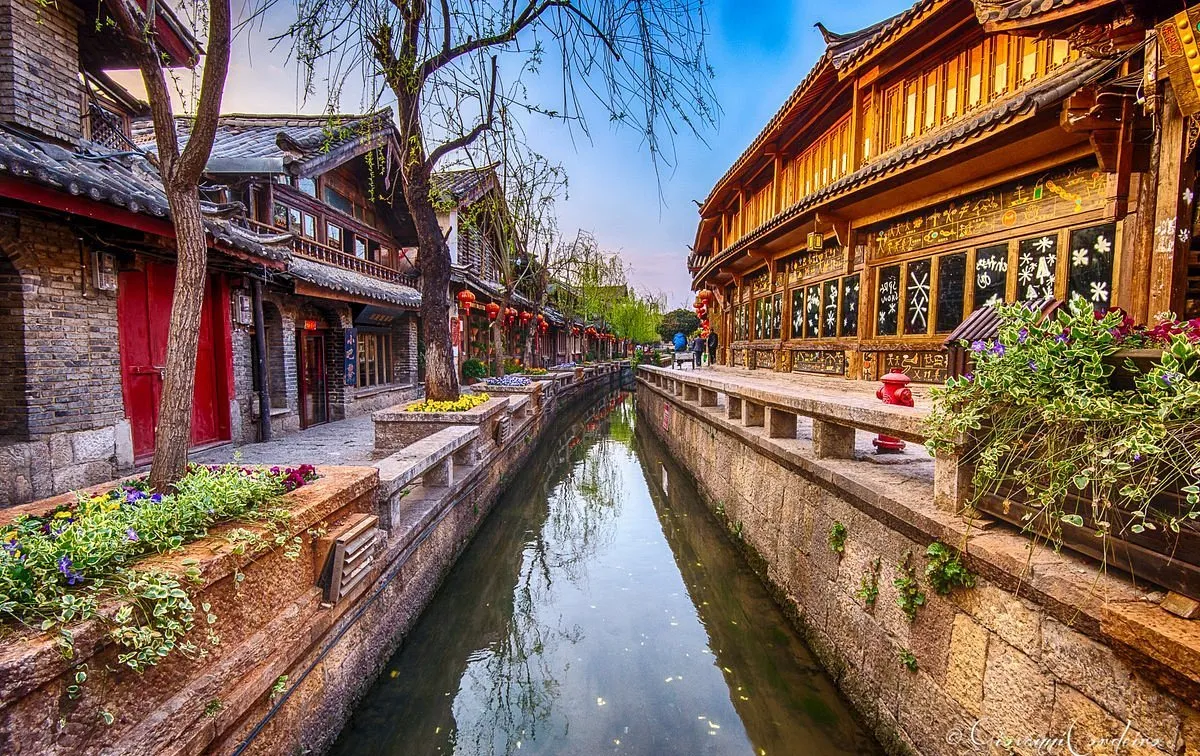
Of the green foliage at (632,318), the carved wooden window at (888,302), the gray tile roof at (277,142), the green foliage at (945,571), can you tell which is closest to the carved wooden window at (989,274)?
the carved wooden window at (888,302)

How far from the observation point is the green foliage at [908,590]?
2959 mm

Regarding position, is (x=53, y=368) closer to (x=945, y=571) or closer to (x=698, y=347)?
(x=945, y=571)

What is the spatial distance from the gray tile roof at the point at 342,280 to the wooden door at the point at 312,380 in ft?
4.68

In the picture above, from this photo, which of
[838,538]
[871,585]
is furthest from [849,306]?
[871,585]

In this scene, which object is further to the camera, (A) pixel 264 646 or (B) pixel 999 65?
(B) pixel 999 65

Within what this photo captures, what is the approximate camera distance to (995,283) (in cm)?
627

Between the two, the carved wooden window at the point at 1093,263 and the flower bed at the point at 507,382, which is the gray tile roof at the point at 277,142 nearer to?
the flower bed at the point at 507,382

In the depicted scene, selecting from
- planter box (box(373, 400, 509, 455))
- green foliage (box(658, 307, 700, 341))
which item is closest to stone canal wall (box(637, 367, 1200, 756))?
planter box (box(373, 400, 509, 455))

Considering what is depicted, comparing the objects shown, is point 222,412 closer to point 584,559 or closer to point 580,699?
point 584,559

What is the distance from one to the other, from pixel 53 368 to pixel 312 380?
240 inches

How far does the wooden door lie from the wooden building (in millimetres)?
9804

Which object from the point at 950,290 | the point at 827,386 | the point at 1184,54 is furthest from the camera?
the point at 827,386

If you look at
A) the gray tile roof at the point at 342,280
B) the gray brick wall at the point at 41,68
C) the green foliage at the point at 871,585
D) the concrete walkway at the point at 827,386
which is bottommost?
the green foliage at the point at 871,585

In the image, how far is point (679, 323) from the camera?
40312mm
